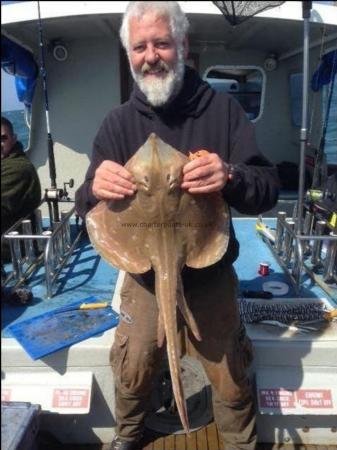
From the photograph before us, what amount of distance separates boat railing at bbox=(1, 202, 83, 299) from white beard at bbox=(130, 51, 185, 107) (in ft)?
6.33

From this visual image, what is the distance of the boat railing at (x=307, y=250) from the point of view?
3.81 meters

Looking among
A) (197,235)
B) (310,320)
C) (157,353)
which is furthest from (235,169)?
(310,320)

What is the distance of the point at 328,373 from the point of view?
3066 mm

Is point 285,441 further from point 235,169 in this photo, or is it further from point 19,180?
point 19,180

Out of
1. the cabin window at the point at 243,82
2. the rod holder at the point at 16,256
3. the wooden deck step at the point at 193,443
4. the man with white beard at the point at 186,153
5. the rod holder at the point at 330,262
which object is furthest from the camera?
the cabin window at the point at 243,82

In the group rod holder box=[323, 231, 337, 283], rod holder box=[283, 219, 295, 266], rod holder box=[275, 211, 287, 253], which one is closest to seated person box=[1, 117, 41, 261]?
rod holder box=[323, 231, 337, 283]

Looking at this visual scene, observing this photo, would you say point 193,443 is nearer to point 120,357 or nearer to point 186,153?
point 120,357

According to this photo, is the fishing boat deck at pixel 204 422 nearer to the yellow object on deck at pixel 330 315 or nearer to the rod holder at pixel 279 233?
the yellow object on deck at pixel 330 315

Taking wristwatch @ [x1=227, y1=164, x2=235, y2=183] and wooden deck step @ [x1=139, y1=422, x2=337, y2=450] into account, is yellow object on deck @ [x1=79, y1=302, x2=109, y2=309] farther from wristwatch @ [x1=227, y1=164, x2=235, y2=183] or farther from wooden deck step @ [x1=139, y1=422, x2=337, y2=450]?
wristwatch @ [x1=227, y1=164, x2=235, y2=183]

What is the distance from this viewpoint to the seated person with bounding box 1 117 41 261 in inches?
63.2

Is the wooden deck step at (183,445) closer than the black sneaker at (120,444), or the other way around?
the black sneaker at (120,444)

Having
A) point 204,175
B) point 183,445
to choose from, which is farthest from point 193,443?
point 204,175

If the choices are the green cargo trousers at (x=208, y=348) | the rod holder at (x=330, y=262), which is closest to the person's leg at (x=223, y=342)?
the green cargo trousers at (x=208, y=348)

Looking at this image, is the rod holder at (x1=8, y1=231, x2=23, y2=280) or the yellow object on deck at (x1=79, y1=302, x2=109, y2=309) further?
the rod holder at (x1=8, y1=231, x2=23, y2=280)
